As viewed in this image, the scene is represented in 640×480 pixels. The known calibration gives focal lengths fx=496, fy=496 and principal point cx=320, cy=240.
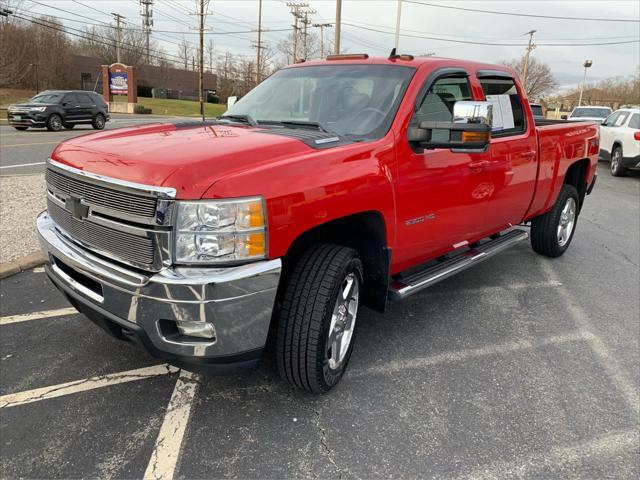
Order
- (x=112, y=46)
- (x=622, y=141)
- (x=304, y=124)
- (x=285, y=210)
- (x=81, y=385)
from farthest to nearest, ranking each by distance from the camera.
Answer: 1. (x=112, y=46)
2. (x=622, y=141)
3. (x=304, y=124)
4. (x=81, y=385)
5. (x=285, y=210)

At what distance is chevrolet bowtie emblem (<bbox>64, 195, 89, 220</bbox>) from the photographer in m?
2.57

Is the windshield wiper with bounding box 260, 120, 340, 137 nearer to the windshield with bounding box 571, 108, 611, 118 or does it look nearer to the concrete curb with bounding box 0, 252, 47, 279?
the concrete curb with bounding box 0, 252, 47, 279

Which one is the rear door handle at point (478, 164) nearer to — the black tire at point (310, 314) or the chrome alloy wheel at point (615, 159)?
the black tire at point (310, 314)

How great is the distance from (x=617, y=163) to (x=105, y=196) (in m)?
14.9

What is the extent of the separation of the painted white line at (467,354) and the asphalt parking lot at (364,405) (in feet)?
0.04

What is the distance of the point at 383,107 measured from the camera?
3291 millimetres

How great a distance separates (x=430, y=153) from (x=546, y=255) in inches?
133

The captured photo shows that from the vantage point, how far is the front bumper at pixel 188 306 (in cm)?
219

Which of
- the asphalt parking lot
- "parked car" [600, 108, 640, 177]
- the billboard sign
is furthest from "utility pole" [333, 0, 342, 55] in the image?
the asphalt parking lot

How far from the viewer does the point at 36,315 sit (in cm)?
381

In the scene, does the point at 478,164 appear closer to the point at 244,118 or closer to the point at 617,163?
the point at 244,118

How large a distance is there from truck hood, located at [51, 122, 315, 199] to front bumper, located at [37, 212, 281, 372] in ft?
1.24

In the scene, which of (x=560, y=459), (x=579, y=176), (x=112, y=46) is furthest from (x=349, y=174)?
(x=112, y=46)

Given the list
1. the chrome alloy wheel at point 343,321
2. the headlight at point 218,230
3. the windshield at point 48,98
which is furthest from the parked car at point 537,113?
the windshield at point 48,98
